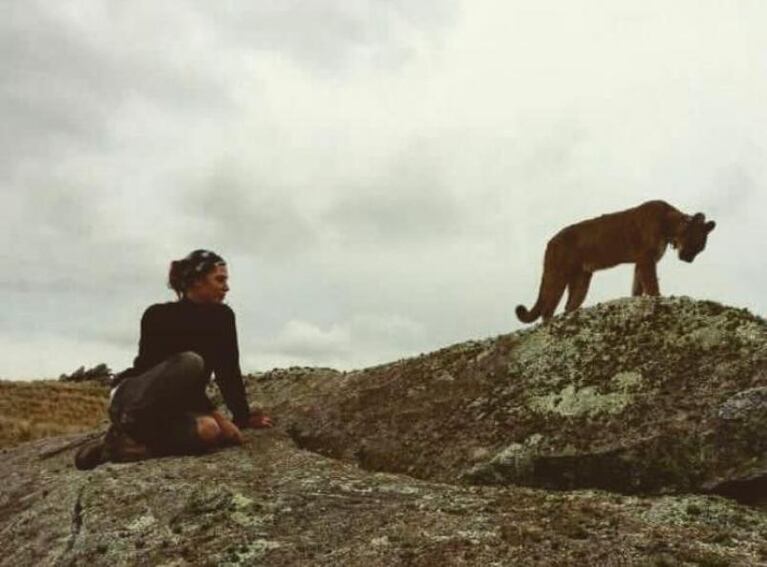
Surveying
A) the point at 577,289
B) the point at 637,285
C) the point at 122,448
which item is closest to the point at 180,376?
the point at 122,448

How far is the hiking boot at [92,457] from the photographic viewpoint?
30.6 ft

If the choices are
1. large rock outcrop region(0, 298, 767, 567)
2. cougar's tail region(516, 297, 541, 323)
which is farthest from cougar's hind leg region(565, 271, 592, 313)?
large rock outcrop region(0, 298, 767, 567)

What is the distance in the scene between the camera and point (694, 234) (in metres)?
12.0

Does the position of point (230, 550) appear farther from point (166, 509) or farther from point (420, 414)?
point (420, 414)

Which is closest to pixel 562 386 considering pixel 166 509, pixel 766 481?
pixel 766 481

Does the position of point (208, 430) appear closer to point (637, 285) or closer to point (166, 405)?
point (166, 405)

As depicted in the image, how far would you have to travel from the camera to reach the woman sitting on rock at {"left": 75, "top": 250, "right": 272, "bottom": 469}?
8500 mm

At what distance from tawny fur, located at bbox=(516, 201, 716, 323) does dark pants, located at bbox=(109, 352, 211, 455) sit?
21.0ft

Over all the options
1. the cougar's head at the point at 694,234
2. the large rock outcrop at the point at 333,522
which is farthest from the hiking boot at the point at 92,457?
the cougar's head at the point at 694,234

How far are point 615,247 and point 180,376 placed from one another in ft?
25.6

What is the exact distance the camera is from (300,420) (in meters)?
9.96

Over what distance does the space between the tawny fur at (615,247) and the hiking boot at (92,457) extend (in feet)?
23.4

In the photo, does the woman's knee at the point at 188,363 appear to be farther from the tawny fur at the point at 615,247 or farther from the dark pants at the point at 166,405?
the tawny fur at the point at 615,247

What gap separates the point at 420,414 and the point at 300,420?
186 centimetres
